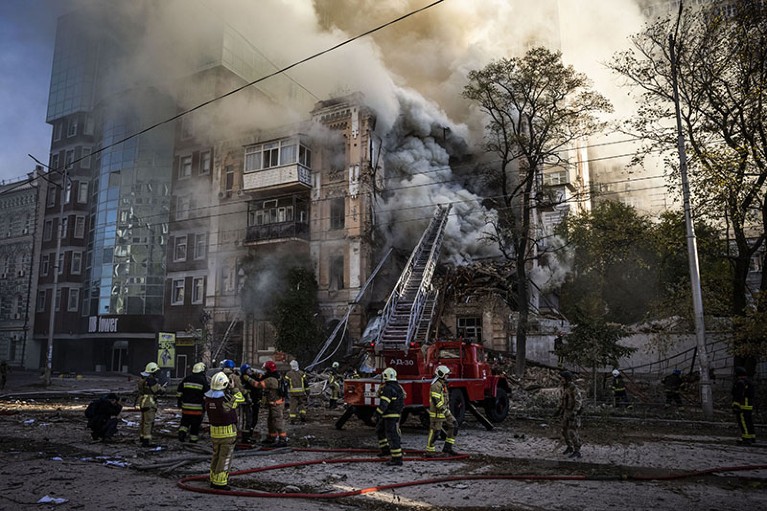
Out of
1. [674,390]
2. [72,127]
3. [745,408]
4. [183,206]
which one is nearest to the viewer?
[745,408]

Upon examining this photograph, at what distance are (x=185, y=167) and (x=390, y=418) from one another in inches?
1281

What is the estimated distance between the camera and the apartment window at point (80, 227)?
42062 millimetres

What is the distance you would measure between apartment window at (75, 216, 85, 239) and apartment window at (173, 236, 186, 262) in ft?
36.0

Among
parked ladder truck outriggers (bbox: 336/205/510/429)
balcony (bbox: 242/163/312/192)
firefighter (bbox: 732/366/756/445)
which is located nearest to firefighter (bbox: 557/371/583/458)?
parked ladder truck outriggers (bbox: 336/205/510/429)

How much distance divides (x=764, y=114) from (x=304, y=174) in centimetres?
2157

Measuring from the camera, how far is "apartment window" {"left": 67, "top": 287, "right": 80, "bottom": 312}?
40.4m

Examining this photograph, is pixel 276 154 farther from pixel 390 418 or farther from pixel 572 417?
pixel 572 417

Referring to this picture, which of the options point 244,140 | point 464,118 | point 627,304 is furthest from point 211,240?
point 627,304

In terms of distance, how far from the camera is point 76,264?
4162 cm

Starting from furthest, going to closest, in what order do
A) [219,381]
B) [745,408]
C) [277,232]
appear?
[277,232] < [745,408] < [219,381]

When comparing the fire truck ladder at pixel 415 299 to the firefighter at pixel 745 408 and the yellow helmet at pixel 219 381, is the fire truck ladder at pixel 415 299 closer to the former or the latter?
the firefighter at pixel 745 408

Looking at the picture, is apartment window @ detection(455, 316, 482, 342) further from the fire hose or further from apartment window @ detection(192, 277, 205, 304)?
the fire hose

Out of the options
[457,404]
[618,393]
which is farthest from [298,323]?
[457,404]

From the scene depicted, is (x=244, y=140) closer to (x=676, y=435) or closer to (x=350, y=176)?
(x=350, y=176)
